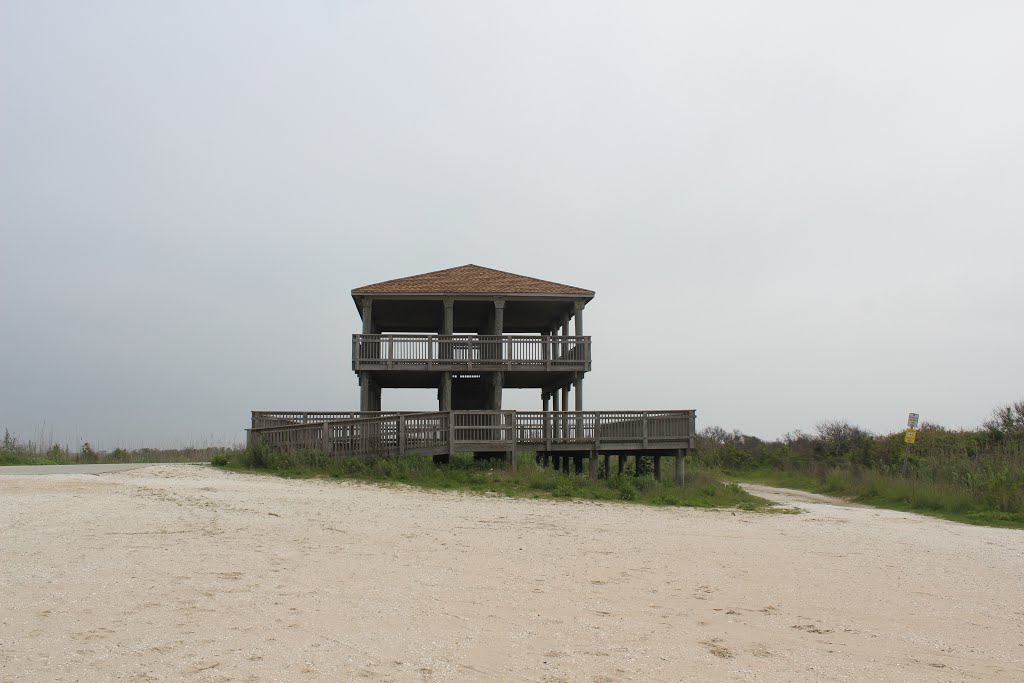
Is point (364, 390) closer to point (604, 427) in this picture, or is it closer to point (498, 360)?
point (498, 360)

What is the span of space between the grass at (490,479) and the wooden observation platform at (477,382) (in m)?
0.82

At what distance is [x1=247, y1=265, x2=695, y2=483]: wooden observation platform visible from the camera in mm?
19875

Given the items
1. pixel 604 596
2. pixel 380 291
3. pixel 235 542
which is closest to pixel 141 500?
pixel 235 542

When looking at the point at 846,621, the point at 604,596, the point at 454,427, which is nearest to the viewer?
the point at 846,621

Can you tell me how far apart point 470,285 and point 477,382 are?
21.9ft

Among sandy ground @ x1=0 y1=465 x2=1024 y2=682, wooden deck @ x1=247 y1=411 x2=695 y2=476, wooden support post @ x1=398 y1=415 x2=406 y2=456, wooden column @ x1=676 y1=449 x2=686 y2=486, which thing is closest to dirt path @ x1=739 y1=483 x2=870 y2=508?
wooden column @ x1=676 y1=449 x2=686 y2=486

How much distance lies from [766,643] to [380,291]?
2067cm

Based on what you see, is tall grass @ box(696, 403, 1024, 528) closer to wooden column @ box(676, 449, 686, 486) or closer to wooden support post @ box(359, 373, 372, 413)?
wooden column @ box(676, 449, 686, 486)

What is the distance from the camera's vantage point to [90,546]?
8.79 m

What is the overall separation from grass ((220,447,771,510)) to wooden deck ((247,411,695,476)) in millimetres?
615

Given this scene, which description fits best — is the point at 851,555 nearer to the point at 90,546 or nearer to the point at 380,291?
the point at 90,546

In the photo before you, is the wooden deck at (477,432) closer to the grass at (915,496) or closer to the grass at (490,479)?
the grass at (490,479)

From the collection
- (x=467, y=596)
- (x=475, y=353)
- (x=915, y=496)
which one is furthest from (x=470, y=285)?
(x=467, y=596)

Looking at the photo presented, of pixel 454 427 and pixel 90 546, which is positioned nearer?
pixel 90 546
